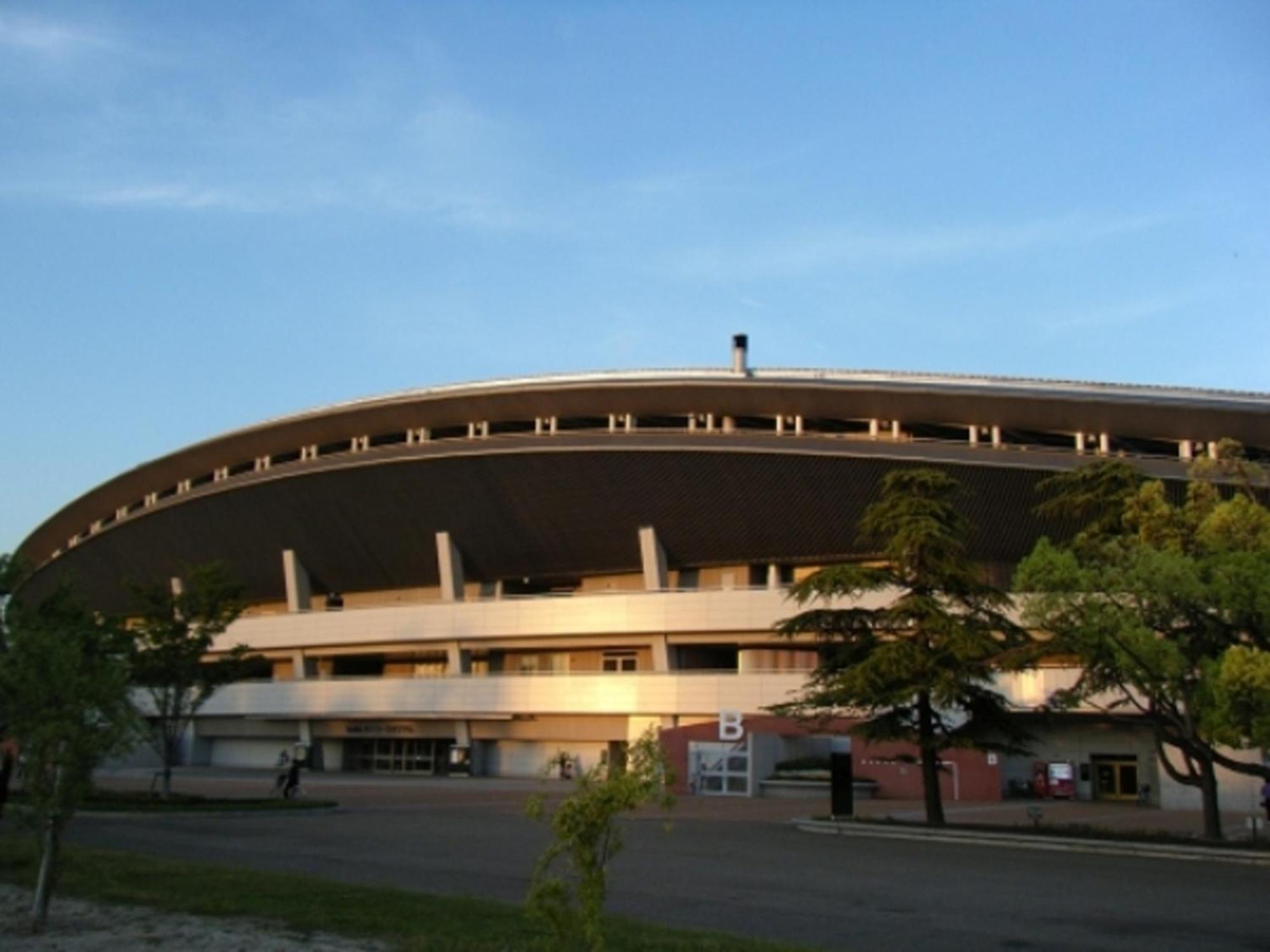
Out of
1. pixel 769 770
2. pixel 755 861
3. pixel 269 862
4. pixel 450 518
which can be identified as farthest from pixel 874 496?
pixel 269 862

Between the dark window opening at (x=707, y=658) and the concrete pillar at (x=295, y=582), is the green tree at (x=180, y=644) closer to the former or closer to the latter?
the dark window opening at (x=707, y=658)

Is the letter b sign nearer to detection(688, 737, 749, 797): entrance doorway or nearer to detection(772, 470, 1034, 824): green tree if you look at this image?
detection(688, 737, 749, 797): entrance doorway

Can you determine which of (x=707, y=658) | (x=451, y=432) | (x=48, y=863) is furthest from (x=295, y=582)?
(x=48, y=863)

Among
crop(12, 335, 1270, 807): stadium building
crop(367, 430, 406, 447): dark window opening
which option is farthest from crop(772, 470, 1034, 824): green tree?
crop(367, 430, 406, 447): dark window opening

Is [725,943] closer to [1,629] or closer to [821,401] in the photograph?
[1,629]

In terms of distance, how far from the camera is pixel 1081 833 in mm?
25047

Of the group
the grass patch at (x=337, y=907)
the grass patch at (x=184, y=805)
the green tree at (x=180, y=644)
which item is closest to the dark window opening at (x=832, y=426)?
the green tree at (x=180, y=644)

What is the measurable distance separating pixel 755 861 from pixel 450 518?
41.1m

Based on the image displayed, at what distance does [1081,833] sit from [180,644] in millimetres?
22518

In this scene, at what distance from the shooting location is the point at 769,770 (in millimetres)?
44875

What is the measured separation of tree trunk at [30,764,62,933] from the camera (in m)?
11.8

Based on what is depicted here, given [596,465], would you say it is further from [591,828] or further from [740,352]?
[591,828]

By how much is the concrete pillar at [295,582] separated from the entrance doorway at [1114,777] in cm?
4041

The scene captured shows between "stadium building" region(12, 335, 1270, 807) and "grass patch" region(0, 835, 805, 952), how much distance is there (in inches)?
1016
